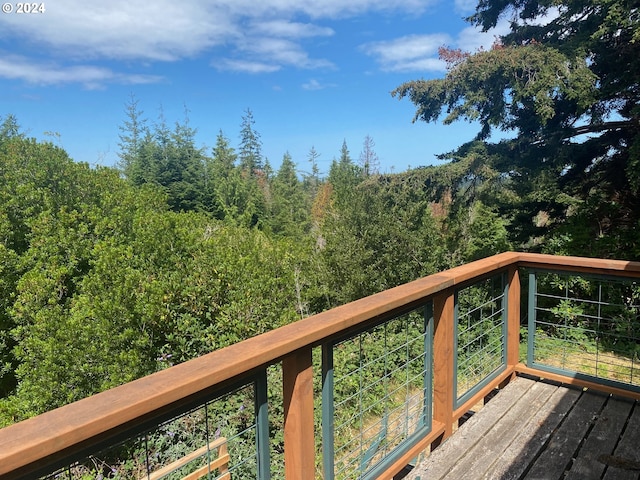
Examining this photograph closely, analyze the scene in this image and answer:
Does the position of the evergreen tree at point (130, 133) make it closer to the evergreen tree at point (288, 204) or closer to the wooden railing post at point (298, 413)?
the evergreen tree at point (288, 204)

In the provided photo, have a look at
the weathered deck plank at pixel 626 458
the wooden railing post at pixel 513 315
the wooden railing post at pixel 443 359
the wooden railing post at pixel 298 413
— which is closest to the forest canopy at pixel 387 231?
the wooden railing post at pixel 513 315

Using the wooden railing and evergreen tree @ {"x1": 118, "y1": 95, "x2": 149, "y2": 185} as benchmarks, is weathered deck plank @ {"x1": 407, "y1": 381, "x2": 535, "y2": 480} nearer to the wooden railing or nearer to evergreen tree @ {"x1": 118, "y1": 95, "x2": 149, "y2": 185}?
the wooden railing

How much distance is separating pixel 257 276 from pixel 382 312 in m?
7.39

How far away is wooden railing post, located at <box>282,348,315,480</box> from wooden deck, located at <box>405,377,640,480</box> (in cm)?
75

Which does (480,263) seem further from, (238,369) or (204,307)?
(204,307)

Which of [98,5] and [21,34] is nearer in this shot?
[98,5]

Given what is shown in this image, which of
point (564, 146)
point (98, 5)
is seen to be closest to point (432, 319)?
point (564, 146)

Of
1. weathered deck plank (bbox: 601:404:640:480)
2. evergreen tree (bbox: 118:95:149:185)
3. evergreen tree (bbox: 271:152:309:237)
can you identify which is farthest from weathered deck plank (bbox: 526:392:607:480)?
evergreen tree (bbox: 118:95:149:185)

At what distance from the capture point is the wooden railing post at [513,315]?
9.23 feet

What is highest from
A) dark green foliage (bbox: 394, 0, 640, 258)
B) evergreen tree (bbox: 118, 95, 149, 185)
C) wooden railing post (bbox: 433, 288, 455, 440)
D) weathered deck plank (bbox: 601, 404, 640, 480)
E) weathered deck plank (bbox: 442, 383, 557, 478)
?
evergreen tree (bbox: 118, 95, 149, 185)

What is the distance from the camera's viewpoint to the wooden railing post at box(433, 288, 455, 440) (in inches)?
82.1

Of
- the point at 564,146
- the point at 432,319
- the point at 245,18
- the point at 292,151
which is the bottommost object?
the point at 432,319

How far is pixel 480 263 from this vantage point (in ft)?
7.94

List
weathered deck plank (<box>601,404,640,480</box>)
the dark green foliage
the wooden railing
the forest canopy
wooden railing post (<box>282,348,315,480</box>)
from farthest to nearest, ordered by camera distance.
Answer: the forest canopy → the dark green foliage → weathered deck plank (<box>601,404,640,480</box>) → wooden railing post (<box>282,348,315,480</box>) → the wooden railing
